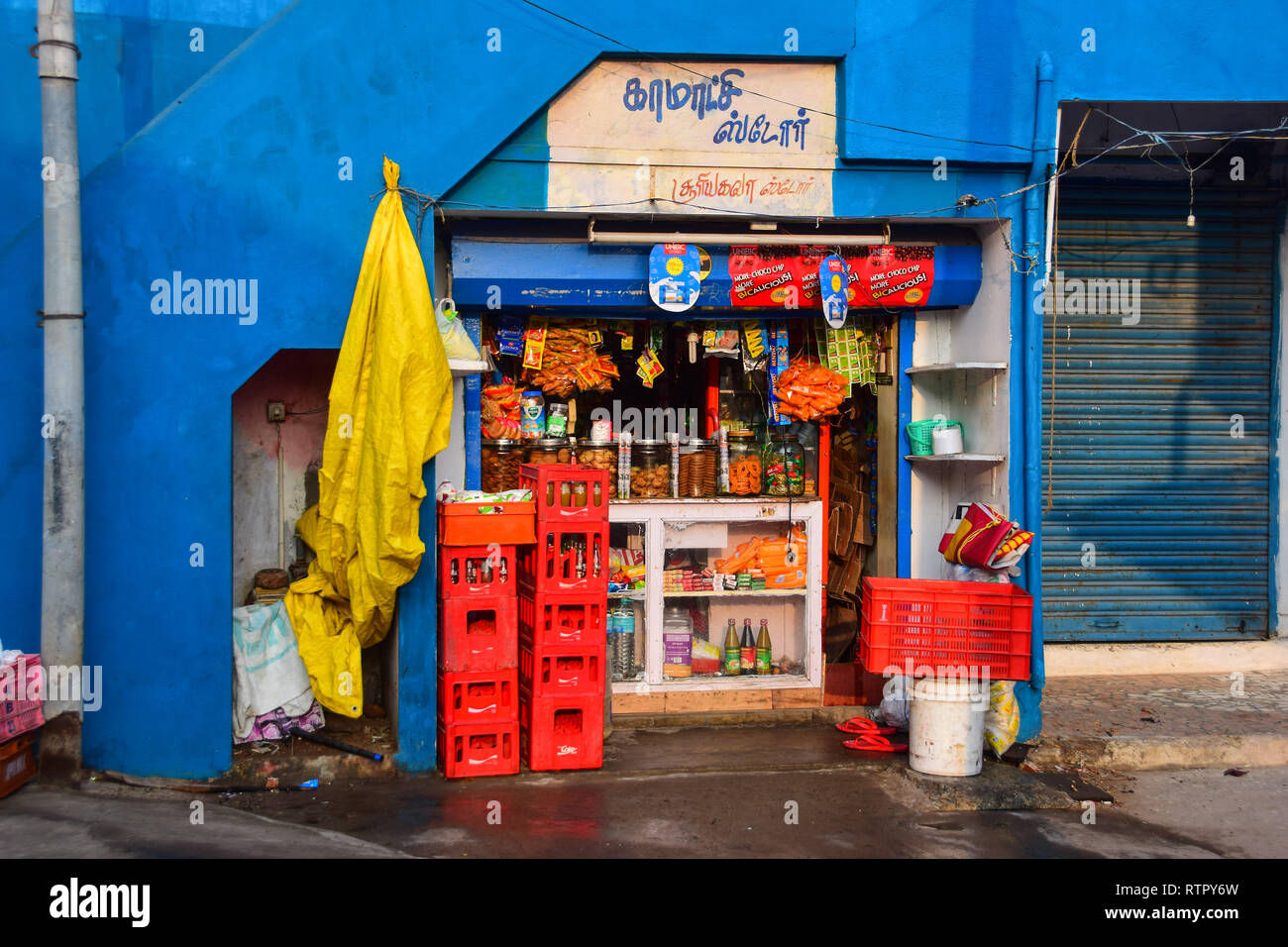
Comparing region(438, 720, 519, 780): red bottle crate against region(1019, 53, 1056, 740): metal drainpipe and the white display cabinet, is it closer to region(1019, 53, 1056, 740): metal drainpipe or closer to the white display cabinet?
the white display cabinet

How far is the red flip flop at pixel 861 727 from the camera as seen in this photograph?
8.00m

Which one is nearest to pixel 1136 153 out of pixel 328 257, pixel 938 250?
pixel 938 250

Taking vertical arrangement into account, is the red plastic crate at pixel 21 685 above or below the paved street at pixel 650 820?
above

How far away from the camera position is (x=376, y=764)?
702 centimetres

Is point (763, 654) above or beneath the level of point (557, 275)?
beneath

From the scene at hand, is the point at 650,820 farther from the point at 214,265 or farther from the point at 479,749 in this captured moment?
the point at 214,265

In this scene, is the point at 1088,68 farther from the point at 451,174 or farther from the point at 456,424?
the point at 456,424

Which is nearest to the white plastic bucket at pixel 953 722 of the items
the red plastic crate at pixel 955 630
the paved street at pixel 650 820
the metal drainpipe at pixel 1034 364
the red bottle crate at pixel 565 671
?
the red plastic crate at pixel 955 630

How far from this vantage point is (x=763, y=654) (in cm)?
864

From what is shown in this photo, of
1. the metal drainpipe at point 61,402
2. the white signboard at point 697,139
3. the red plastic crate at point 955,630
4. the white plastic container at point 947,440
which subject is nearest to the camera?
the metal drainpipe at point 61,402

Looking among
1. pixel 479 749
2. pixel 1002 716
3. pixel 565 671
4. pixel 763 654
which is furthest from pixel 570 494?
pixel 1002 716

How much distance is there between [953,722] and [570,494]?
291 cm

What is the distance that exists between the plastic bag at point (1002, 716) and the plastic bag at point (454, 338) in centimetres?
416

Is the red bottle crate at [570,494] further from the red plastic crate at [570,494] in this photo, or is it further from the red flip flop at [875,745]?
the red flip flop at [875,745]
